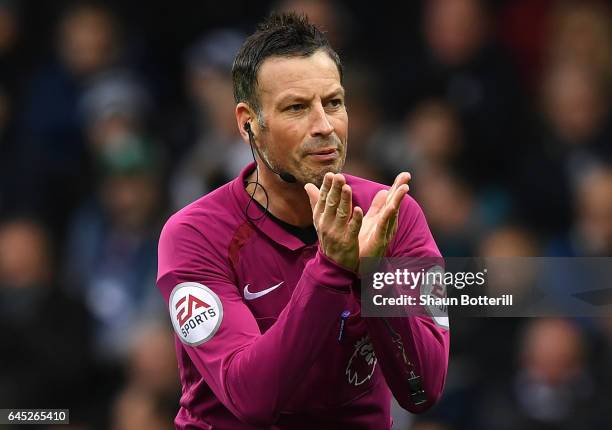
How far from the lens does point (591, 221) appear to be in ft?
19.9

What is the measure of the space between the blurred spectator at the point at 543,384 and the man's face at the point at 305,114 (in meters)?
2.63

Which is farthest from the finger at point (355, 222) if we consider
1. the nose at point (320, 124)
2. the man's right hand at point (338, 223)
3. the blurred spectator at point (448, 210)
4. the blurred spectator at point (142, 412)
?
the blurred spectator at point (448, 210)

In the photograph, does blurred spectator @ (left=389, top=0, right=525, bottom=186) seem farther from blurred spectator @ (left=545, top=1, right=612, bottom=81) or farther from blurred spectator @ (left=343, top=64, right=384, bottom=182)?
blurred spectator @ (left=545, top=1, right=612, bottom=81)

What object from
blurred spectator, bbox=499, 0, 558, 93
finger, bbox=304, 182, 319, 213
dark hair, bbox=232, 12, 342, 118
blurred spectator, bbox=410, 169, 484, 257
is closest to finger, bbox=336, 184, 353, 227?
finger, bbox=304, 182, 319, 213

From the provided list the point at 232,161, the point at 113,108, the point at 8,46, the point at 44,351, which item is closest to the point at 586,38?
the point at 232,161

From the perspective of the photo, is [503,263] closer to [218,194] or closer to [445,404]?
[218,194]

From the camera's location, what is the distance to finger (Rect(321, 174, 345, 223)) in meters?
→ 2.99

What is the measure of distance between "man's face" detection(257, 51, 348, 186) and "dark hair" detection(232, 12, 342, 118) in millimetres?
24

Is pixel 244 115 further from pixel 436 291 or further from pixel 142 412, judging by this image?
pixel 142 412

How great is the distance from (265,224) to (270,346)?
1.60ft

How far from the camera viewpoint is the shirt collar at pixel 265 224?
134 inches

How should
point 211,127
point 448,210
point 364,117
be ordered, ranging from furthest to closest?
point 211,127
point 364,117
point 448,210

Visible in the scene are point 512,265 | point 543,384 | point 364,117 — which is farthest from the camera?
point 364,117

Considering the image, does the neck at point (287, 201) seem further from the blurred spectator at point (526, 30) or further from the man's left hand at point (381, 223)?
the blurred spectator at point (526, 30)
